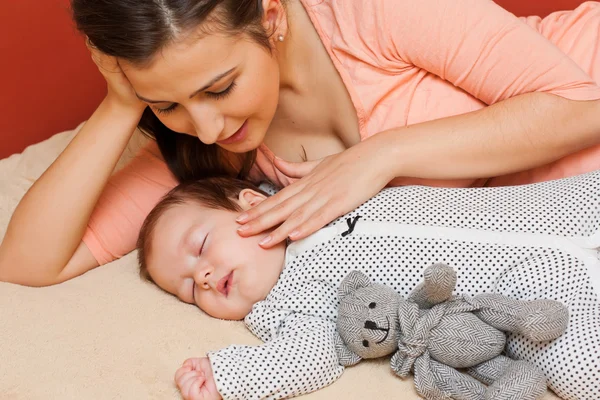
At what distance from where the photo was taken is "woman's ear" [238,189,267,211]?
5.07 feet

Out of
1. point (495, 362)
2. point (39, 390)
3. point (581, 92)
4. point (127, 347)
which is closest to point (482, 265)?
point (495, 362)

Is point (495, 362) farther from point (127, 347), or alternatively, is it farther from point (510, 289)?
point (127, 347)

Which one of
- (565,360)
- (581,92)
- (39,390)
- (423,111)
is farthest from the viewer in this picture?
(423,111)

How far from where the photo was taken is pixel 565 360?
1.11 meters

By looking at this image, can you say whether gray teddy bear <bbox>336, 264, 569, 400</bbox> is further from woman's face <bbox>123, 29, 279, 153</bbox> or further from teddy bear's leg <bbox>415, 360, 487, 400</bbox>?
woman's face <bbox>123, 29, 279, 153</bbox>

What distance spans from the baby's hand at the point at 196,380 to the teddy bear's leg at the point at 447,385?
0.32 metres

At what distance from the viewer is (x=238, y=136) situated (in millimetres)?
1466

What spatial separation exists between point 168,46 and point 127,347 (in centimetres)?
54

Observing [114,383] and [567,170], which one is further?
[567,170]

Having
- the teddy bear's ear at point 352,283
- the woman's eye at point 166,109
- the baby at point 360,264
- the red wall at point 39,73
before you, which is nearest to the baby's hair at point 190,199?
the baby at point 360,264

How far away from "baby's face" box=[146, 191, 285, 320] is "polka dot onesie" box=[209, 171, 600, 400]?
4 cm

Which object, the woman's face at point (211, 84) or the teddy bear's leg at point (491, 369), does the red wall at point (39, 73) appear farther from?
the teddy bear's leg at point (491, 369)

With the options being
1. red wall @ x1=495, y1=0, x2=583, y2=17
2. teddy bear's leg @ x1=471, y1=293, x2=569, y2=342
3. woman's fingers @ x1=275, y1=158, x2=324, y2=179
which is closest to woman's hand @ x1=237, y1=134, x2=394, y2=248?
woman's fingers @ x1=275, y1=158, x2=324, y2=179

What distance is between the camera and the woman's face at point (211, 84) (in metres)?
1.28
